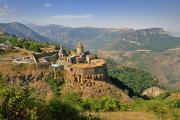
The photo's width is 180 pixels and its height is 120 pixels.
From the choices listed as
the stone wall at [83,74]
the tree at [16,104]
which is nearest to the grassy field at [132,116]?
the tree at [16,104]

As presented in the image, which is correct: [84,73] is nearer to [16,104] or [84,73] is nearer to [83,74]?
[83,74]

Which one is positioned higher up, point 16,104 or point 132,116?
point 16,104

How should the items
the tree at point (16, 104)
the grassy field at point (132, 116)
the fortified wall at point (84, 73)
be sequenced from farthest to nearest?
the fortified wall at point (84, 73)
the grassy field at point (132, 116)
the tree at point (16, 104)

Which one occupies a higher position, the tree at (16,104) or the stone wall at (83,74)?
the tree at (16,104)

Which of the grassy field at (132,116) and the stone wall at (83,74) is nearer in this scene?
the grassy field at (132,116)

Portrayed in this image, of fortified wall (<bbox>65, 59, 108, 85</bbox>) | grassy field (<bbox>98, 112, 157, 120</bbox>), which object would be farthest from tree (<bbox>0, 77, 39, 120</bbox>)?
fortified wall (<bbox>65, 59, 108, 85</bbox>)

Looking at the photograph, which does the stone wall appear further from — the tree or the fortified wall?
the tree

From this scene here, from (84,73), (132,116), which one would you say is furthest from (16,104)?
(84,73)

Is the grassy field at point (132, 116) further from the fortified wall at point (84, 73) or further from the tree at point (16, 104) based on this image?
the fortified wall at point (84, 73)

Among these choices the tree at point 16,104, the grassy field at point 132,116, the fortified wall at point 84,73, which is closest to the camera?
the tree at point 16,104

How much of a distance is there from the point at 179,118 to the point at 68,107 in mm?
13354

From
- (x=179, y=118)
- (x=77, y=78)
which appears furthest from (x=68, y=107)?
(x=77, y=78)

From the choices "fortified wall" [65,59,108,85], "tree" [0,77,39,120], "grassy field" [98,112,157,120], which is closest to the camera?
"tree" [0,77,39,120]

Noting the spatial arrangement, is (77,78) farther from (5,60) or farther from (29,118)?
(29,118)
